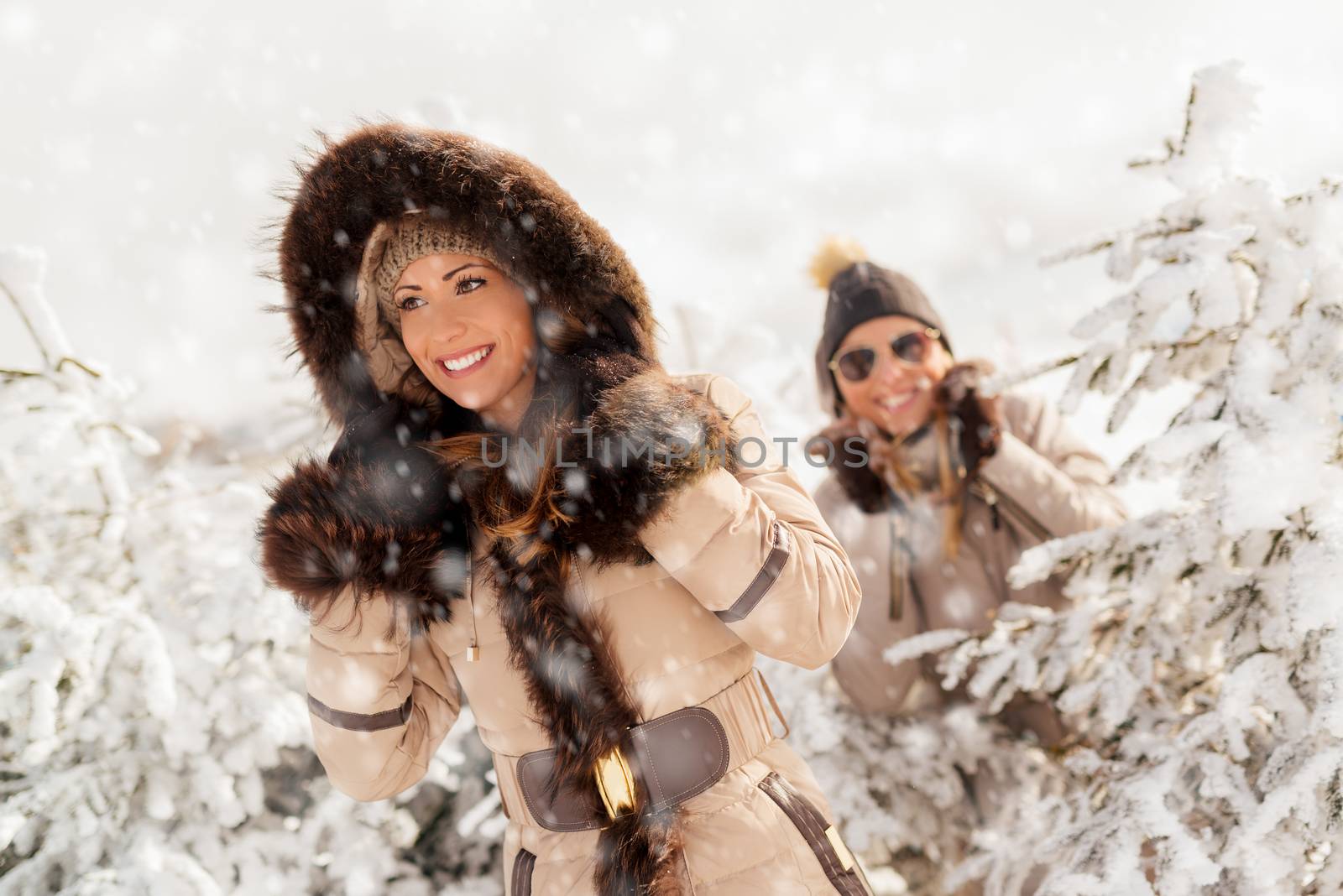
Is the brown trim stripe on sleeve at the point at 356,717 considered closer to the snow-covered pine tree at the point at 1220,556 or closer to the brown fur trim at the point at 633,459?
the brown fur trim at the point at 633,459

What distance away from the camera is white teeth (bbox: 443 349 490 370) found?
1864 mm

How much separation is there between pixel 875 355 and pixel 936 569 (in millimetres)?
1027

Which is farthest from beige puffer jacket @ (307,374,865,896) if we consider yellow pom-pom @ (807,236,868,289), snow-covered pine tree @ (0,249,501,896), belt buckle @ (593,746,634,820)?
yellow pom-pom @ (807,236,868,289)

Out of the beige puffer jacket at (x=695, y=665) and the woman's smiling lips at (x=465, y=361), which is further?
the woman's smiling lips at (x=465, y=361)

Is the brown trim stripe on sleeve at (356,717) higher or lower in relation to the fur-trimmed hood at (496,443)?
lower

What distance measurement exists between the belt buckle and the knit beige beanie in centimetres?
121

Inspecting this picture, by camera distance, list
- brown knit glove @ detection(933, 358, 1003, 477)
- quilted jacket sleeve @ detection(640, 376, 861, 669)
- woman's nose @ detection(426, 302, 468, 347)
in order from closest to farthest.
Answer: quilted jacket sleeve @ detection(640, 376, 861, 669) < woman's nose @ detection(426, 302, 468, 347) < brown knit glove @ detection(933, 358, 1003, 477)

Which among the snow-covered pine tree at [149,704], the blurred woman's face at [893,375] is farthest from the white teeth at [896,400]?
the snow-covered pine tree at [149,704]

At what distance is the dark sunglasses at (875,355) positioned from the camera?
325 centimetres

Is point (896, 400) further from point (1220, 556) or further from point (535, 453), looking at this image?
point (535, 453)

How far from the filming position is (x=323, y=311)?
2.15 metres

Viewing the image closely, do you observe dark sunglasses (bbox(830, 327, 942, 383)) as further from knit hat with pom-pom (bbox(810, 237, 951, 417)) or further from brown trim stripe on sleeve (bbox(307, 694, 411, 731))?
brown trim stripe on sleeve (bbox(307, 694, 411, 731))

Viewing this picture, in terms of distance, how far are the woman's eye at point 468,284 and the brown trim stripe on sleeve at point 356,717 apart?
110 centimetres

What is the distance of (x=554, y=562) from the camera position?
5.59 feet
